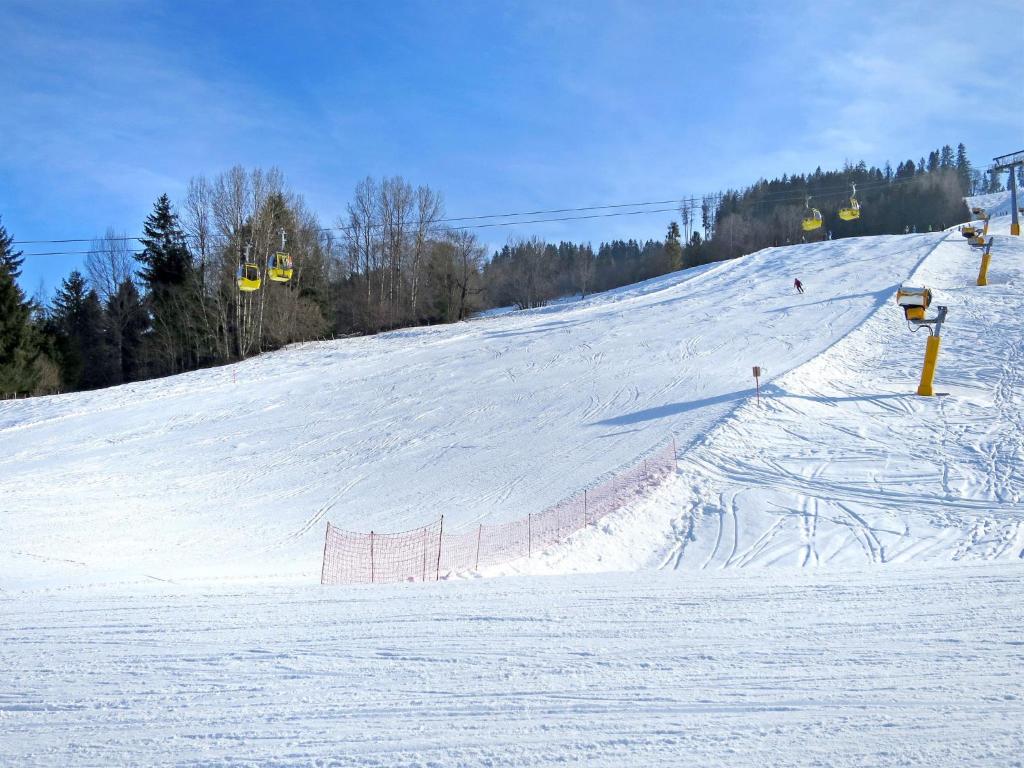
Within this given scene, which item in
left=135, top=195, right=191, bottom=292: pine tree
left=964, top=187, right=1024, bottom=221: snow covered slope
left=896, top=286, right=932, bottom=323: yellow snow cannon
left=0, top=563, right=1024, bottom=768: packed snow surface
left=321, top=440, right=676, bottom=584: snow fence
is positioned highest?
left=964, top=187, right=1024, bottom=221: snow covered slope

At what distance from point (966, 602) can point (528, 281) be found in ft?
264

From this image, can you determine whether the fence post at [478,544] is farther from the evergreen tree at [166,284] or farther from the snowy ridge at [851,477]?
the evergreen tree at [166,284]

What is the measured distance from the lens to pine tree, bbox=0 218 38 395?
3634cm

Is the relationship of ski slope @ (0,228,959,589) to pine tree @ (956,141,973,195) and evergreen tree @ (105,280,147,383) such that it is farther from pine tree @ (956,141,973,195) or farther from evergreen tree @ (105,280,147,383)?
pine tree @ (956,141,973,195)

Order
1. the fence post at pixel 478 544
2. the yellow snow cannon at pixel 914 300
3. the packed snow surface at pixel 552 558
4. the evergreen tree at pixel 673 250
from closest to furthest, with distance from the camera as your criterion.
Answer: the packed snow surface at pixel 552 558
the fence post at pixel 478 544
the yellow snow cannon at pixel 914 300
the evergreen tree at pixel 673 250

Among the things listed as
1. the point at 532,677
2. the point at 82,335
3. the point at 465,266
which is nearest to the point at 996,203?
the point at 465,266

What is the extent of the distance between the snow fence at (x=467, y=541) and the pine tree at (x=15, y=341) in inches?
1299

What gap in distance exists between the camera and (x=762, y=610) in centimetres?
572

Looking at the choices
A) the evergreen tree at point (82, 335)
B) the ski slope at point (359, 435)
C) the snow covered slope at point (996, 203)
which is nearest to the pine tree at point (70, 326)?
the evergreen tree at point (82, 335)

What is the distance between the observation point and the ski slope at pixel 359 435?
1251 cm

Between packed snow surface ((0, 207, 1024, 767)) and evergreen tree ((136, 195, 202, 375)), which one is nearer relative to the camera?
packed snow surface ((0, 207, 1024, 767))

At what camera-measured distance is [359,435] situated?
18859mm

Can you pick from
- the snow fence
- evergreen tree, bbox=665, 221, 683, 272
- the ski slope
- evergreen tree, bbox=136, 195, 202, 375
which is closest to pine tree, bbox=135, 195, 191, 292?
evergreen tree, bbox=136, 195, 202, 375

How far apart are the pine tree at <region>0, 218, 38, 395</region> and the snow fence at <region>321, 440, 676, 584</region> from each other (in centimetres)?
3300
